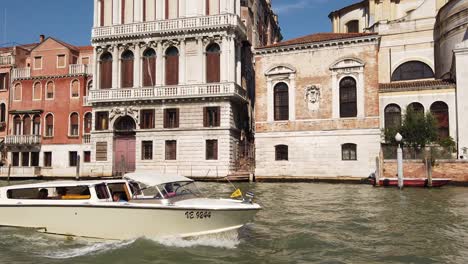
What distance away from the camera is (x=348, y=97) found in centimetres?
2788

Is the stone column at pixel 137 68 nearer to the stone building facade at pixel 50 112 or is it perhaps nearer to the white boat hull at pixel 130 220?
the stone building facade at pixel 50 112

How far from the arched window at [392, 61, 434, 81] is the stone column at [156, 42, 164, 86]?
55.3 feet

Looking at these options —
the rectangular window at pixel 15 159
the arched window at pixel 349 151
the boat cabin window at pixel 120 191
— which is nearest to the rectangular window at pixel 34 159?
the rectangular window at pixel 15 159

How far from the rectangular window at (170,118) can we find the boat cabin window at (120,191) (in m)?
20.6

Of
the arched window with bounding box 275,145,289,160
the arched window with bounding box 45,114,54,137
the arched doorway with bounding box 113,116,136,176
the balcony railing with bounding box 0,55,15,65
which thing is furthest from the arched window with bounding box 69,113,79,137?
the arched window with bounding box 275,145,289,160

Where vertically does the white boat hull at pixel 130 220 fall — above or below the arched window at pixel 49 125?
below

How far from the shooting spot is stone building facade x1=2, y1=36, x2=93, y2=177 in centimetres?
3462

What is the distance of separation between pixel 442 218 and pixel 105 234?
9067 millimetres

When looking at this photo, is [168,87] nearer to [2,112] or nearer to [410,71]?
[2,112]

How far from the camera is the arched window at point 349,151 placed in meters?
27.2

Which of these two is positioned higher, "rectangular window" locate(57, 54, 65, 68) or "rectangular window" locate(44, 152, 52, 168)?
"rectangular window" locate(57, 54, 65, 68)

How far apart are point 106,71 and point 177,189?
977 inches

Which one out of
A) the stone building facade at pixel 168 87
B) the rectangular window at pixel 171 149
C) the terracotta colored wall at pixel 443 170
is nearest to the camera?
the terracotta colored wall at pixel 443 170

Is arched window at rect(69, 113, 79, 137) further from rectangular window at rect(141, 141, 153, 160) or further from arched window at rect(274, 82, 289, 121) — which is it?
arched window at rect(274, 82, 289, 121)
